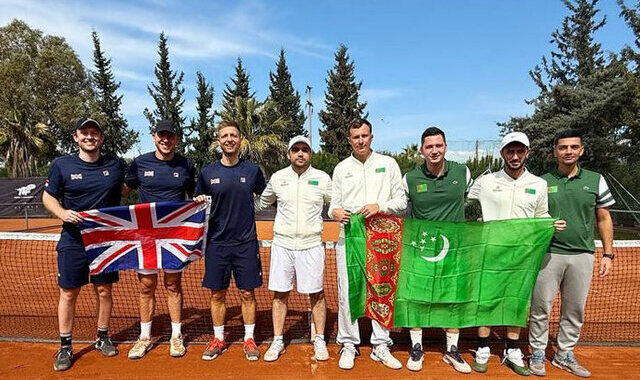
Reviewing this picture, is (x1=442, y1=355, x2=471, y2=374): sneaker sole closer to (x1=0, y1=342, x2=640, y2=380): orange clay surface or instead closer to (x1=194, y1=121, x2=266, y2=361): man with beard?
(x1=0, y1=342, x2=640, y2=380): orange clay surface

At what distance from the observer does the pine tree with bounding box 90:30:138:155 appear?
3622 cm

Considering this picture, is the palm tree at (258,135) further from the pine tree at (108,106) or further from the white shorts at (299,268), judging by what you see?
the white shorts at (299,268)

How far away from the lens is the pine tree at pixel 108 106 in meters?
36.2

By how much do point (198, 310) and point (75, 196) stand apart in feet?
8.67

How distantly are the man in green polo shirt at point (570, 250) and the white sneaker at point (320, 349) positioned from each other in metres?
2.06

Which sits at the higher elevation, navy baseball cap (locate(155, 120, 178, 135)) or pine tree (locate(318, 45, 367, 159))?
pine tree (locate(318, 45, 367, 159))

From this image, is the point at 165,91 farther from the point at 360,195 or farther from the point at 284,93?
the point at 360,195

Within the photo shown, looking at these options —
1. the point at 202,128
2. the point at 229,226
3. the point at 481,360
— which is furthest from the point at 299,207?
the point at 202,128

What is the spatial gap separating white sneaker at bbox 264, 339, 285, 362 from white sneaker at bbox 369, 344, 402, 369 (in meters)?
0.97

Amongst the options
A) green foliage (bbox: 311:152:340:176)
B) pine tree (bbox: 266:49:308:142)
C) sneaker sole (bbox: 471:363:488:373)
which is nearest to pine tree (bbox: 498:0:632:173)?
green foliage (bbox: 311:152:340:176)

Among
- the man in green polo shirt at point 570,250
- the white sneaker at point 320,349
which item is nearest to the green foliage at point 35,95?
the white sneaker at point 320,349

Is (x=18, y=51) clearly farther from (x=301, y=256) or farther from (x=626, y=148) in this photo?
(x=626, y=148)

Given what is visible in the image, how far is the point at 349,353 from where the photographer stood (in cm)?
409

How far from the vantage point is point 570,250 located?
151 inches
